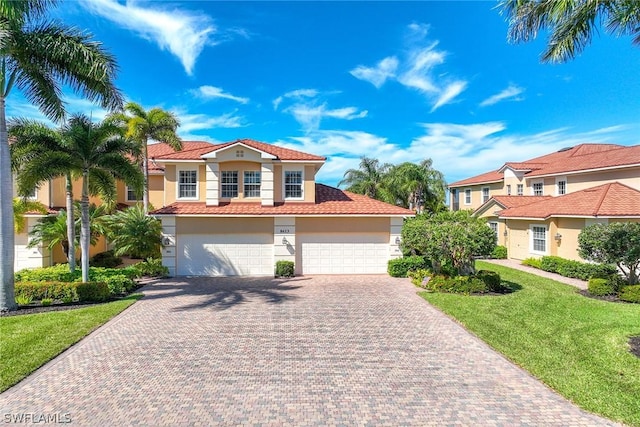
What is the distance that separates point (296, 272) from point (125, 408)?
1128 cm

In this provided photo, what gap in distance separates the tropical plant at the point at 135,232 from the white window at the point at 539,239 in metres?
21.9

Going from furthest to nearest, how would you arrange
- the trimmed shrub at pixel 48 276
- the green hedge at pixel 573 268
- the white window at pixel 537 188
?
the white window at pixel 537 188, the green hedge at pixel 573 268, the trimmed shrub at pixel 48 276

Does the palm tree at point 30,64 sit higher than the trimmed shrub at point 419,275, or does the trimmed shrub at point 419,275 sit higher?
the palm tree at point 30,64

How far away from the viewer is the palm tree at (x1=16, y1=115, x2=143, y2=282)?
11.5 metres

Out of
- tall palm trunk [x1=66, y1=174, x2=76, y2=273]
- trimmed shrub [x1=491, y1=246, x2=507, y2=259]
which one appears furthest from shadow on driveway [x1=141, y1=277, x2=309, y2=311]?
trimmed shrub [x1=491, y1=246, x2=507, y2=259]

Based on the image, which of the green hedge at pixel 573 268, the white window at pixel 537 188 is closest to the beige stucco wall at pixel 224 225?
the green hedge at pixel 573 268

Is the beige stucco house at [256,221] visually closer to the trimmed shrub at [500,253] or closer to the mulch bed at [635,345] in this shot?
the mulch bed at [635,345]

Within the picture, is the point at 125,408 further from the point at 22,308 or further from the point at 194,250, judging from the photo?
the point at 194,250

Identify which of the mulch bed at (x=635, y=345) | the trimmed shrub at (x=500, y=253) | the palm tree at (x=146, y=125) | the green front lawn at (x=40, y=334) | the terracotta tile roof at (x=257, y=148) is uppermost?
the palm tree at (x=146, y=125)

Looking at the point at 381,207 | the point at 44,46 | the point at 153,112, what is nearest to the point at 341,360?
the point at 381,207

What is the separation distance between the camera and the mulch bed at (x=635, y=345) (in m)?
7.19

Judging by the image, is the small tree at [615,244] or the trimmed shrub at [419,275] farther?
the trimmed shrub at [419,275]

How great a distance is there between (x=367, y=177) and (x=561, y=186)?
1591 centimetres

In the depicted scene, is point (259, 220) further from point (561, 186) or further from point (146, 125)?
point (561, 186)
